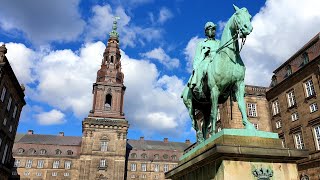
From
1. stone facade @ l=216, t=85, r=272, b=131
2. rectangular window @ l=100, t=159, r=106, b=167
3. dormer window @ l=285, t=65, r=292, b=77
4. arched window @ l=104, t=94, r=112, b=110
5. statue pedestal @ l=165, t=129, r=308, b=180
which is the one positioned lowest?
statue pedestal @ l=165, t=129, r=308, b=180

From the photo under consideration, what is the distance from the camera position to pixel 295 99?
29.9m

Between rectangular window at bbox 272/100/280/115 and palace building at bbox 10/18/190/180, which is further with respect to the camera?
palace building at bbox 10/18/190/180

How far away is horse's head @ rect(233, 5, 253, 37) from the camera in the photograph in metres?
6.29

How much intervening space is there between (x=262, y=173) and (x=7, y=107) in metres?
33.2

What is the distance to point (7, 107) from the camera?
32.3 metres

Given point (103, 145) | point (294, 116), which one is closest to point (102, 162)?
point (103, 145)

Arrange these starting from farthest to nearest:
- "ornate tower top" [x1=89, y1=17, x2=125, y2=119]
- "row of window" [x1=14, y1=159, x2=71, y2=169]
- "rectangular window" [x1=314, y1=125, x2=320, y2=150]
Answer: "row of window" [x1=14, y1=159, x2=71, y2=169] → "ornate tower top" [x1=89, y1=17, x2=125, y2=119] → "rectangular window" [x1=314, y1=125, x2=320, y2=150]

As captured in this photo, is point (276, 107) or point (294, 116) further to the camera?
point (276, 107)

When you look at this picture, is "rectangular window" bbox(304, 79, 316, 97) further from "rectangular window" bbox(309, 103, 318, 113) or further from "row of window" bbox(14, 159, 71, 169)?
"row of window" bbox(14, 159, 71, 169)

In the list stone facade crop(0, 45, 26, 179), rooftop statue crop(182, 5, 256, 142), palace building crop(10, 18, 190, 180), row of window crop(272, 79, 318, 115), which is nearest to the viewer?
rooftop statue crop(182, 5, 256, 142)

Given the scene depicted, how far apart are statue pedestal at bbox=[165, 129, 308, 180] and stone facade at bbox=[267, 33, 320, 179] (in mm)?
23515

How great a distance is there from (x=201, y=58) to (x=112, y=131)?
196 feet

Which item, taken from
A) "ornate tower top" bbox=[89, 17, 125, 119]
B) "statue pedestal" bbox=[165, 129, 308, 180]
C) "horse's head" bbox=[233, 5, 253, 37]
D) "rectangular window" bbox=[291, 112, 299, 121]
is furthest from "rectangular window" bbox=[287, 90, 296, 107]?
"ornate tower top" bbox=[89, 17, 125, 119]

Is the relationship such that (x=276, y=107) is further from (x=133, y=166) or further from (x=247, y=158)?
(x=133, y=166)
